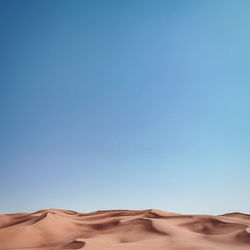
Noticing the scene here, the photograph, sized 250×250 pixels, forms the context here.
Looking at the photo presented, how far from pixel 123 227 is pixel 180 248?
5.25 meters

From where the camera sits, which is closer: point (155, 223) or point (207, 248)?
point (207, 248)

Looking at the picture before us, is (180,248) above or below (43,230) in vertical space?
below

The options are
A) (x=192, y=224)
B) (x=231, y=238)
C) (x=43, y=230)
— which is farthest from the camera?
(x=192, y=224)

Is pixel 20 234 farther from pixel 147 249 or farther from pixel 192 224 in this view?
pixel 192 224

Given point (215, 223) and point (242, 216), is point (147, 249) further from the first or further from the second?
point (242, 216)

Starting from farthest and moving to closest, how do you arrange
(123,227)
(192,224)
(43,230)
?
1. (192,224)
2. (123,227)
3. (43,230)

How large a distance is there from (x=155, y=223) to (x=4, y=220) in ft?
37.1

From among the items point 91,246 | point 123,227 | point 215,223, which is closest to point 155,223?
point 123,227

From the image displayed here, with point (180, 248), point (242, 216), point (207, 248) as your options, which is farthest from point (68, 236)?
point (242, 216)

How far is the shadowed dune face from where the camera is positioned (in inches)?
360

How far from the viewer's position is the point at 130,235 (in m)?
11.5

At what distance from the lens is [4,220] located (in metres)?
17.5

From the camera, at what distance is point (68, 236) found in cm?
1198

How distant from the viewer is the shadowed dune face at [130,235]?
9.14 m
